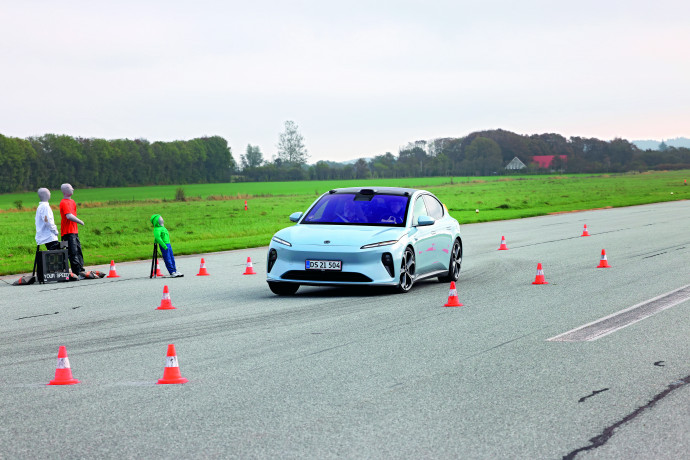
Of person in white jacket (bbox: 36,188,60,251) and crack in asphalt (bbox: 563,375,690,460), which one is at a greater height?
person in white jacket (bbox: 36,188,60,251)

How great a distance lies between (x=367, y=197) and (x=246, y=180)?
15012cm

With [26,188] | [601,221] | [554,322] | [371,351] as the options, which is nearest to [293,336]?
[371,351]

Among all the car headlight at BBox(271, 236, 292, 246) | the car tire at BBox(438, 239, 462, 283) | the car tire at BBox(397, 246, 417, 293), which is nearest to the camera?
the car headlight at BBox(271, 236, 292, 246)

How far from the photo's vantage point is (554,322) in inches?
405

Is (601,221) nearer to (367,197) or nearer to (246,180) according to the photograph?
(367,197)

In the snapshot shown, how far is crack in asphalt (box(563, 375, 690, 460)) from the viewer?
207 inches

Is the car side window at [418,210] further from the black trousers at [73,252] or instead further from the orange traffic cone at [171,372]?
the orange traffic cone at [171,372]

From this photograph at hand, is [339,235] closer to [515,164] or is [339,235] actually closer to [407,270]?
[407,270]

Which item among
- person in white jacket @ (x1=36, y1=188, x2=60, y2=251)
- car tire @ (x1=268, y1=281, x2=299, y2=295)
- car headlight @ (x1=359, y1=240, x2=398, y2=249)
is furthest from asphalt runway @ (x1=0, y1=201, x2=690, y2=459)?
person in white jacket @ (x1=36, y1=188, x2=60, y2=251)

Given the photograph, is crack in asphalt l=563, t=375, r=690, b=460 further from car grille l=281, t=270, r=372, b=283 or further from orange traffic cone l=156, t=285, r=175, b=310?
orange traffic cone l=156, t=285, r=175, b=310

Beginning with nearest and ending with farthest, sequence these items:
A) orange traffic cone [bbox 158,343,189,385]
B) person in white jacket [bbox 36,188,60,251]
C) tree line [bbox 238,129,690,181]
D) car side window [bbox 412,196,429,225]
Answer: orange traffic cone [bbox 158,343,189,385] < car side window [bbox 412,196,429,225] < person in white jacket [bbox 36,188,60,251] < tree line [bbox 238,129,690,181]

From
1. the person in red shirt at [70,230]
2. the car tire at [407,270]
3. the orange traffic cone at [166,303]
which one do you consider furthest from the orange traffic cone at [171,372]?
the person in red shirt at [70,230]

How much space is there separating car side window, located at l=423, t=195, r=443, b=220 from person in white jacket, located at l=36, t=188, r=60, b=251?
684cm

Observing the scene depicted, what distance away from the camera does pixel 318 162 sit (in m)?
176
